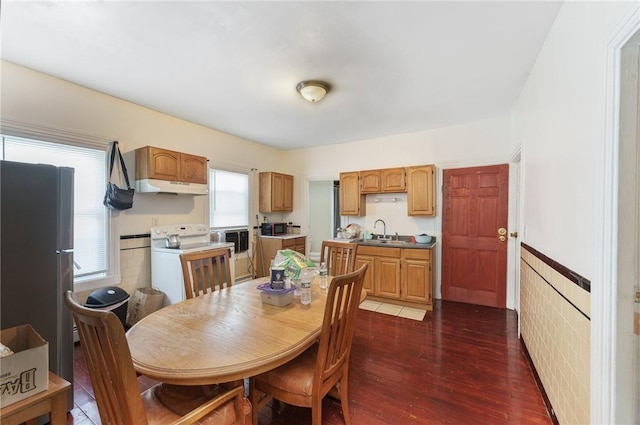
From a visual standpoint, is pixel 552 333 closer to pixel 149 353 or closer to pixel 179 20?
pixel 149 353

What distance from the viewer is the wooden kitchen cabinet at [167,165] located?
306 cm

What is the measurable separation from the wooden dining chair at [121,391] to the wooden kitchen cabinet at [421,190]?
135 inches

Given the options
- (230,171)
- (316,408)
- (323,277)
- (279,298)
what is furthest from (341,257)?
(230,171)

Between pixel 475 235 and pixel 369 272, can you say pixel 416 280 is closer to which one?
pixel 369 272

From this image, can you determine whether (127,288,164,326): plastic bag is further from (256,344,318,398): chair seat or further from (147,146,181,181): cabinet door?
(256,344,318,398): chair seat

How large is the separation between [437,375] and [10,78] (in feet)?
14.3

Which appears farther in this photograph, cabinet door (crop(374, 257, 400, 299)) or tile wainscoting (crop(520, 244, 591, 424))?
cabinet door (crop(374, 257, 400, 299))

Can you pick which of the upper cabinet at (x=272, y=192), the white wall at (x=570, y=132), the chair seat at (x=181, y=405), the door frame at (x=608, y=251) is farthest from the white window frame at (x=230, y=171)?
the door frame at (x=608, y=251)

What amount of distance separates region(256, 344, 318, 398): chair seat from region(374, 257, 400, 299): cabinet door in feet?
8.10

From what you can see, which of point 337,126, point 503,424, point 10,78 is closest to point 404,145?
point 337,126

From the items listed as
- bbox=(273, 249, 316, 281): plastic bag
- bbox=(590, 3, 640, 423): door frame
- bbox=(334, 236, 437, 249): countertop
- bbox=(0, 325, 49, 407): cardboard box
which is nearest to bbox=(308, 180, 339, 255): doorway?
bbox=(334, 236, 437, 249): countertop

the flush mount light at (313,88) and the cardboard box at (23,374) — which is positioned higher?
the flush mount light at (313,88)

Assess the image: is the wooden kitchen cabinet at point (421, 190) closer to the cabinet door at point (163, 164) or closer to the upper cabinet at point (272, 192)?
the upper cabinet at point (272, 192)

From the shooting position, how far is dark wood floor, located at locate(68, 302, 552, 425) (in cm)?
174
